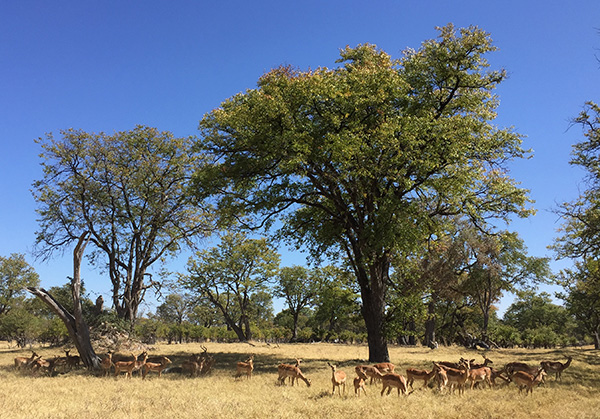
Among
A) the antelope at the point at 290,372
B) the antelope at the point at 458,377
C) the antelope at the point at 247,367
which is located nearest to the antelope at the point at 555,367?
the antelope at the point at 458,377

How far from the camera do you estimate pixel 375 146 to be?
18234 millimetres

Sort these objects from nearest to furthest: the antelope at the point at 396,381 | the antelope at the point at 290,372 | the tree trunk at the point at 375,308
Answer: the antelope at the point at 396,381
the antelope at the point at 290,372
the tree trunk at the point at 375,308

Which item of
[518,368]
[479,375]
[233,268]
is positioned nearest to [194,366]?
[479,375]

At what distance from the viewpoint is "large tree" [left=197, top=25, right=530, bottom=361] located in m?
17.7

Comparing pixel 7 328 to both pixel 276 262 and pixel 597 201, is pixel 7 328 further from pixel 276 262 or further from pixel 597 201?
pixel 597 201

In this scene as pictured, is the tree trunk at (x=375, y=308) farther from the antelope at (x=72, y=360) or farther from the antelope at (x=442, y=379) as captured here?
the antelope at (x=72, y=360)

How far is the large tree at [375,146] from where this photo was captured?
57.9 feet

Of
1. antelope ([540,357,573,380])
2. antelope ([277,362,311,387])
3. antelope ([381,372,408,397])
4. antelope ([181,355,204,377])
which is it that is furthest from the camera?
antelope ([181,355,204,377])

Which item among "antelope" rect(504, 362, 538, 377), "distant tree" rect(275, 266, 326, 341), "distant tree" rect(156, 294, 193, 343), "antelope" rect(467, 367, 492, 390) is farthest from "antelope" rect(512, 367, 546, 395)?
"distant tree" rect(156, 294, 193, 343)

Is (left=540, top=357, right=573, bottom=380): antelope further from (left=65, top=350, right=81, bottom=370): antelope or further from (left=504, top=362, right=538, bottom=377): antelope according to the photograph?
(left=65, top=350, right=81, bottom=370): antelope

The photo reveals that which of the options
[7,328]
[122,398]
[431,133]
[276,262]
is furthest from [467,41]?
[7,328]

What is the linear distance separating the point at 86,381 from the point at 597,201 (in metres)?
27.5

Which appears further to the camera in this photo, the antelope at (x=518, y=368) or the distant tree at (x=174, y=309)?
the distant tree at (x=174, y=309)

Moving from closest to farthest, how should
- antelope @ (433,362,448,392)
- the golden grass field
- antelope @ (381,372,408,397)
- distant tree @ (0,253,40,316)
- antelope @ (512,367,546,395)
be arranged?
the golden grass field
antelope @ (381,372,408,397)
antelope @ (512,367,546,395)
antelope @ (433,362,448,392)
distant tree @ (0,253,40,316)
